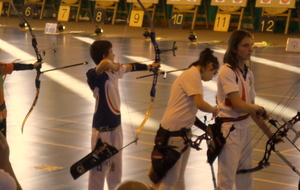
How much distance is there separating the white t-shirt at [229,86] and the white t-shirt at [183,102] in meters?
0.15

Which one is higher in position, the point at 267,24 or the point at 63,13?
the point at 267,24

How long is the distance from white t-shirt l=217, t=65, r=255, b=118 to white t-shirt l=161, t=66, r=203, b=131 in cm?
15

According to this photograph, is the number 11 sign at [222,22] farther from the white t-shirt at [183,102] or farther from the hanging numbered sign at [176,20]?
the white t-shirt at [183,102]

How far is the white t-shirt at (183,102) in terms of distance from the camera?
4.79m

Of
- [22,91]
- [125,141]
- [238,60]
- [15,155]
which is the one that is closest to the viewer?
[238,60]

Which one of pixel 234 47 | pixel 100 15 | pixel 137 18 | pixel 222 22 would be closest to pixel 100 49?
pixel 234 47

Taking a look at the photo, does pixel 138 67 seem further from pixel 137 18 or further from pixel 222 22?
pixel 137 18

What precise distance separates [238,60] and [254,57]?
10821 millimetres

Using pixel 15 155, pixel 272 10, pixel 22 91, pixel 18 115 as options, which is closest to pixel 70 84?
pixel 22 91

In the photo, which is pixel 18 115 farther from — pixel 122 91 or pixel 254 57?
pixel 254 57

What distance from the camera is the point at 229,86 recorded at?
4613 millimetres

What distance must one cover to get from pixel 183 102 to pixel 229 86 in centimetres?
38

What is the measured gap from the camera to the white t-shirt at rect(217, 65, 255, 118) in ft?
15.2

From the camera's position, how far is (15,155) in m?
6.84
